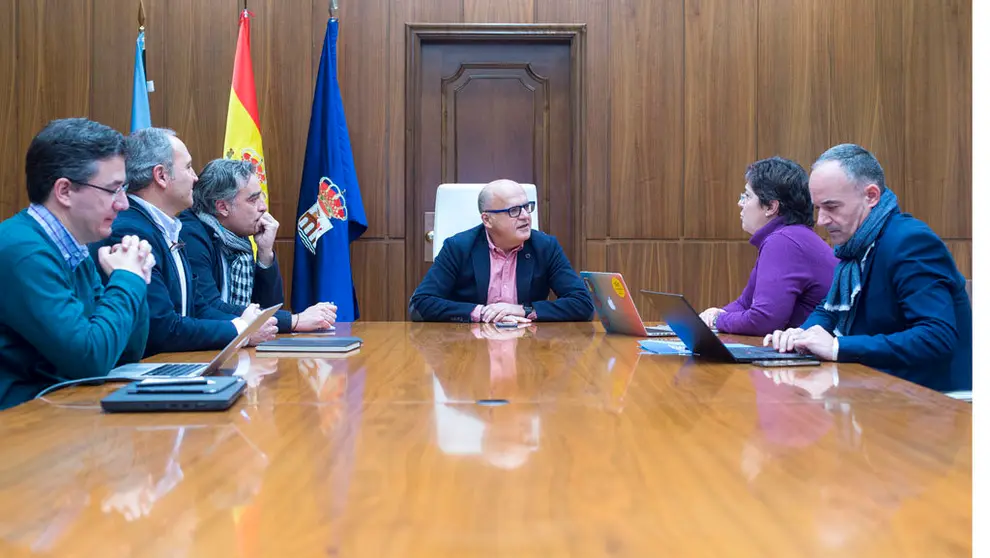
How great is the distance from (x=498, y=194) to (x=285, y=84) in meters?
2.14

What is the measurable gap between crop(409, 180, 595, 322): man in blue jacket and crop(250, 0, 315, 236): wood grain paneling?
69.9 inches

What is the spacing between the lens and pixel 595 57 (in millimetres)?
5082

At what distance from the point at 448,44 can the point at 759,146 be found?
6.82ft

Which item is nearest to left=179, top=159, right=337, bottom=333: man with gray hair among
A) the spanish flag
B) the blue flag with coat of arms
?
the blue flag with coat of arms

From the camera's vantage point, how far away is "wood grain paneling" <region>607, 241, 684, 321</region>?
5.11 meters

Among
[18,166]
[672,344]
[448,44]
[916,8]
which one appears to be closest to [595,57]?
[448,44]

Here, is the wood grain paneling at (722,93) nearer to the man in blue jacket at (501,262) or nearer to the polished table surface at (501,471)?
the man in blue jacket at (501,262)

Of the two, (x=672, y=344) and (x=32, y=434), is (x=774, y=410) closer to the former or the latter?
(x=672, y=344)

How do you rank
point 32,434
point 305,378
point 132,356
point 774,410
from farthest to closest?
point 132,356, point 305,378, point 774,410, point 32,434

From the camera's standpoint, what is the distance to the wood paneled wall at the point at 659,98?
502cm

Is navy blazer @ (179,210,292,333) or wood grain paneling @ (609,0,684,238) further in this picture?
wood grain paneling @ (609,0,684,238)

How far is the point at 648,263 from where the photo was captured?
5.13m

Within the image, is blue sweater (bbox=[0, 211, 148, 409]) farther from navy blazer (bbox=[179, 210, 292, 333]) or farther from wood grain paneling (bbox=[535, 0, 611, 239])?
wood grain paneling (bbox=[535, 0, 611, 239])

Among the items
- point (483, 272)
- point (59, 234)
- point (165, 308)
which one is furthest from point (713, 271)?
point (59, 234)
